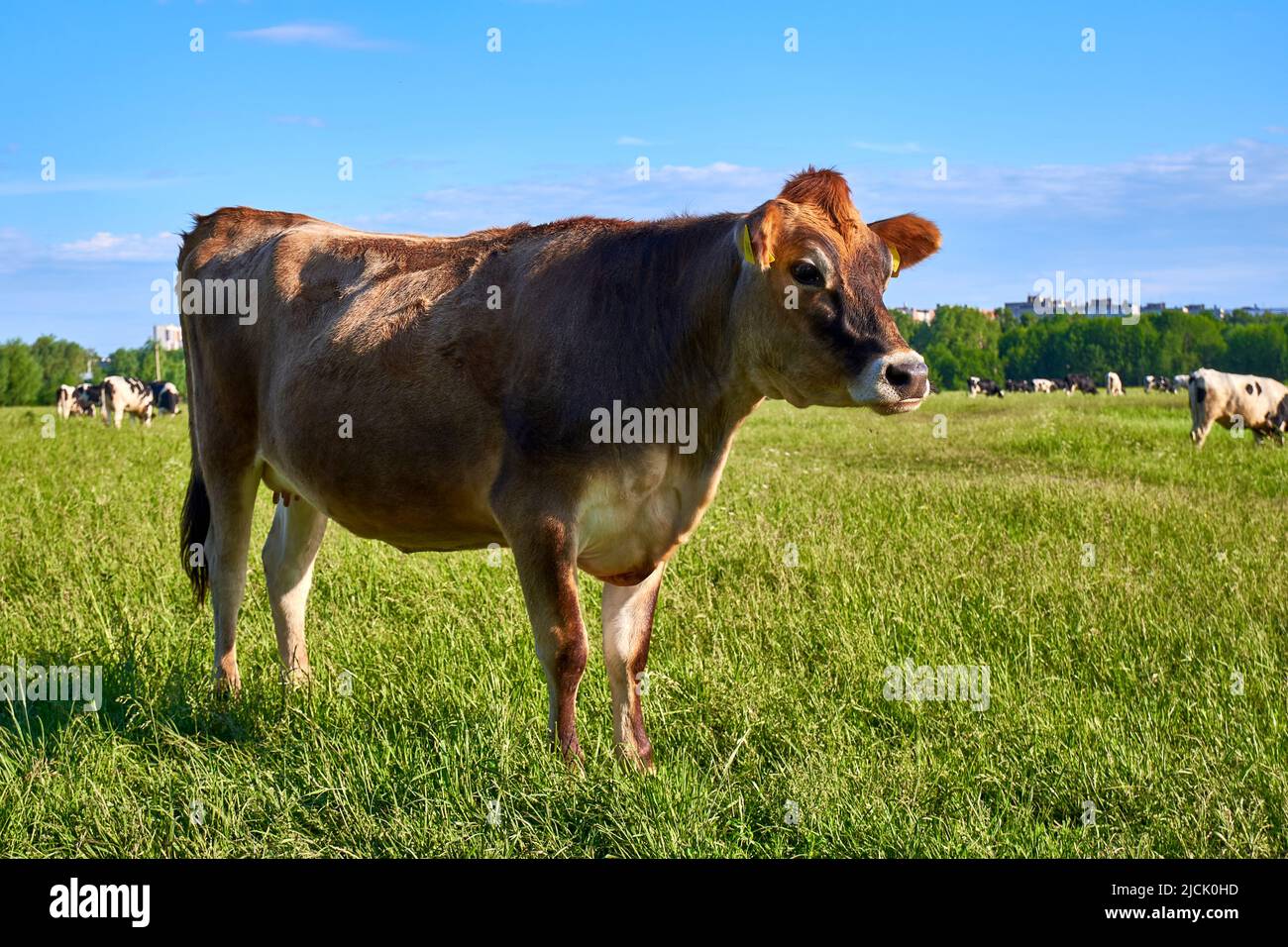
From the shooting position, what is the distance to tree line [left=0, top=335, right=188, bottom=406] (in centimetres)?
8512

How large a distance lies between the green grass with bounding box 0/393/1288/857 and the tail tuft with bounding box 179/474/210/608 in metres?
0.37

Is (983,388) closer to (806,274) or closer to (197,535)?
(197,535)

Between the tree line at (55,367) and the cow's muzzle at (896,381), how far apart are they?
204 ft

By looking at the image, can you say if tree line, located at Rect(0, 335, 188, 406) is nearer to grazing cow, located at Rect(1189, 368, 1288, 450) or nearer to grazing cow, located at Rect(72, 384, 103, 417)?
grazing cow, located at Rect(72, 384, 103, 417)

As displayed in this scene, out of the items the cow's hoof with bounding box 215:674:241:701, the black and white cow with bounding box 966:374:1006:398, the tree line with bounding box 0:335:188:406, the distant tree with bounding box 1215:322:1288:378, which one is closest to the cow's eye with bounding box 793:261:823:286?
the cow's hoof with bounding box 215:674:241:701

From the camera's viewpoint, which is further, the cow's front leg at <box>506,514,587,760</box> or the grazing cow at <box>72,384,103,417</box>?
the grazing cow at <box>72,384,103,417</box>

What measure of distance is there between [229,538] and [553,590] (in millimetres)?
2629

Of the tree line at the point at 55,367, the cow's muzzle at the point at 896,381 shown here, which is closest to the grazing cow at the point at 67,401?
the tree line at the point at 55,367

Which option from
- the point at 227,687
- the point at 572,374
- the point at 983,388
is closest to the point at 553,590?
the point at 572,374

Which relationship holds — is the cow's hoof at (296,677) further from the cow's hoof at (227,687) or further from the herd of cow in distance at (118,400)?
the herd of cow in distance at (118,400)

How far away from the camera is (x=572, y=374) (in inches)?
189

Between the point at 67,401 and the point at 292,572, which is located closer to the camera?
the point at 292,572

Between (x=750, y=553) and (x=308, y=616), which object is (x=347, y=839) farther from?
(x=750, y=553)

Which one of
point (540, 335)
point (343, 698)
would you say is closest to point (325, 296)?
point (540, 335)
